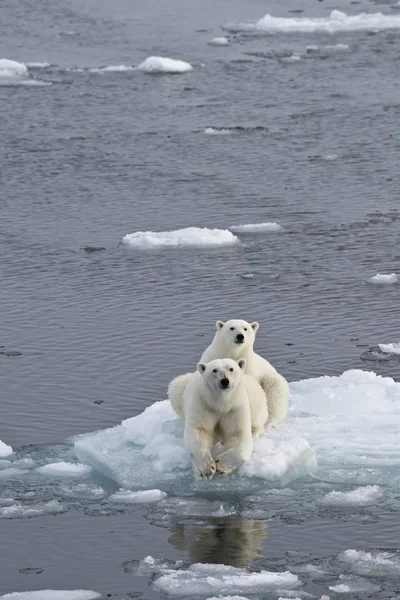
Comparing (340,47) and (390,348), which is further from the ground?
(340,47)

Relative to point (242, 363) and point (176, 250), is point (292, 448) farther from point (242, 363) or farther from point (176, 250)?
point (176, 250)

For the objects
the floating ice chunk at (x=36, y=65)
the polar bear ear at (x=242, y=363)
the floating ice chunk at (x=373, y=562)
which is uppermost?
the floating ice chunk at (x=36, y=65)

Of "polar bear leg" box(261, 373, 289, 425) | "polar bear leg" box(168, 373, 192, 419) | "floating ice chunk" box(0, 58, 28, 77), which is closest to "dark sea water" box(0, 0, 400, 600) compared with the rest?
"floating ice chunk" box(0, 58, 28, 77)

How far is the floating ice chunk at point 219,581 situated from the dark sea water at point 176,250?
0.08m

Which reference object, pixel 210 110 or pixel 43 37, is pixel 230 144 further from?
pixel 43 37

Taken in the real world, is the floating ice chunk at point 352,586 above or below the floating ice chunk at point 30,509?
below

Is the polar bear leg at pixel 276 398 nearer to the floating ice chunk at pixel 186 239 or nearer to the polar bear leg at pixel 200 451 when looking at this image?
the polar bear leg at pixel 200 451

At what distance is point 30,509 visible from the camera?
8.70 meters

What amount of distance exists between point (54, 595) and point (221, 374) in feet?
6.41

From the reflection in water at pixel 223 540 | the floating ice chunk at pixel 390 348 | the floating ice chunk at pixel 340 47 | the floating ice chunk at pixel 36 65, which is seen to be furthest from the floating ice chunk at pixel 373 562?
the floating ice chunk at pixel 340 47

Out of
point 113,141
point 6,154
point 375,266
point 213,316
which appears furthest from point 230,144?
point 213,316

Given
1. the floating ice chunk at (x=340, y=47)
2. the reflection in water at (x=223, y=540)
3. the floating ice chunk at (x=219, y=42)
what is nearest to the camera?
the reflection in water at (x=223, y=540)

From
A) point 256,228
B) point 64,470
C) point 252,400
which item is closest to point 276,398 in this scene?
point 252,400

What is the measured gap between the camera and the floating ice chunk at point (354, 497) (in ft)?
28.5
